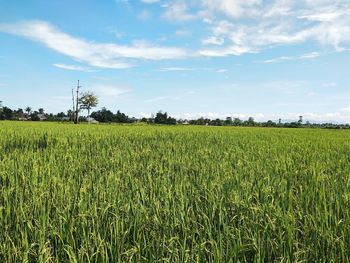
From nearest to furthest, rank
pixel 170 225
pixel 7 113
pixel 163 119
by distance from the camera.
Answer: pixel 170 225, pixel 163 119, pixel 7 113

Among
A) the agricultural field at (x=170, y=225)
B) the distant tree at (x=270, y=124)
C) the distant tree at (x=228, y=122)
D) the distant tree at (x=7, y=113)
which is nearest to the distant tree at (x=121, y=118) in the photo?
the distant tree at (x=228, y=122)

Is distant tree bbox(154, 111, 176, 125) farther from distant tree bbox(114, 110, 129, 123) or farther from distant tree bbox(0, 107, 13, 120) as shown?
distant tree bbox(0, 107, 13, 120)


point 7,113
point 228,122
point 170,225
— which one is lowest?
point 170,225

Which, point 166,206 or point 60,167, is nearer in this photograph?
point 166,206

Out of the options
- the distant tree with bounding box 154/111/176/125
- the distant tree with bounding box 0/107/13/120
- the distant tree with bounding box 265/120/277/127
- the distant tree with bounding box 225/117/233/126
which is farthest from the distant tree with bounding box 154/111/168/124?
the distant tree with bounding box 0/107/13/120

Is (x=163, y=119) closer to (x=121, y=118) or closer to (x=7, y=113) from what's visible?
(x=121, y=118)

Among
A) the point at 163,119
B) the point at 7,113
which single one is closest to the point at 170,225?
the point at 163,119

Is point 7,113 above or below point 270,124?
above

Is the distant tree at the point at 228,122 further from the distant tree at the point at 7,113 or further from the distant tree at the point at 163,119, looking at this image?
the distant tree at the point at 7,113

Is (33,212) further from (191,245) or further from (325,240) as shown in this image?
(325,240)

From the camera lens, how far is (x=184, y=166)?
20.0 ft

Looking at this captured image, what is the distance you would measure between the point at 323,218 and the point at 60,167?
14.2 feet

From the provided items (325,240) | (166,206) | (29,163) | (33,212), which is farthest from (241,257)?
(29,163)

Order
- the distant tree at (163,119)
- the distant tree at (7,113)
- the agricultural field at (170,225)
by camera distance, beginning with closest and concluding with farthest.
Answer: the agricultural field at (170,225) < the distant tree at (163,119) < the distant tree at (7,113)
